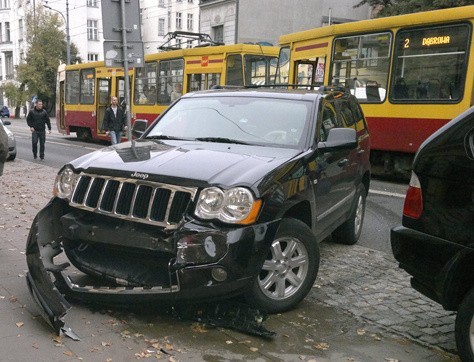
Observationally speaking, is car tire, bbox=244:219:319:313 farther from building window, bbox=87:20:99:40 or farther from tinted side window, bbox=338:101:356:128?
building window, bbox=87:20:99:40

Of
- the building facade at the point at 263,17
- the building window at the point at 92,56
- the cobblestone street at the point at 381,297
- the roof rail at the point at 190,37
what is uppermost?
the building facade at the point at 263,17

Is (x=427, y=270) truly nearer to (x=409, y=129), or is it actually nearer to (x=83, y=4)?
(x=409, y=129)

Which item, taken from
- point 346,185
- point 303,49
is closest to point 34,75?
point 303,49

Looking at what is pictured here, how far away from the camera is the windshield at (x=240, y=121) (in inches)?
195

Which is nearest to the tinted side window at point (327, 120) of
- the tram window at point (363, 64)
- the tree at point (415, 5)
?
the tram window at point (363, 64)

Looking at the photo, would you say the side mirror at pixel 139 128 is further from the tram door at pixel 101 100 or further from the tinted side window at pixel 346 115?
the tram door at pixel 101 100

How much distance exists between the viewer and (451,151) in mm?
3340

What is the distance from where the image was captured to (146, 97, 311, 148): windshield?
494cm

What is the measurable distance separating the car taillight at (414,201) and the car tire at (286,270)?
923mm

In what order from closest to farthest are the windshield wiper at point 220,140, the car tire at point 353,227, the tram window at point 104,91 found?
the windshield wiper at point 220,140
the car tire at point 353,227
the tram window at point 104,91

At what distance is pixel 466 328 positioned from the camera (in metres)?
3.27

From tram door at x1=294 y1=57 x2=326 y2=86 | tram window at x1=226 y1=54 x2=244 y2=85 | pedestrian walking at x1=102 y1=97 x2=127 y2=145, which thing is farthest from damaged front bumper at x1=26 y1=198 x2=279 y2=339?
pedestrian walking at x1=102 y1=97 x2=127 y2=145

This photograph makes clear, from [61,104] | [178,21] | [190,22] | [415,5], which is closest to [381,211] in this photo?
[415,5]

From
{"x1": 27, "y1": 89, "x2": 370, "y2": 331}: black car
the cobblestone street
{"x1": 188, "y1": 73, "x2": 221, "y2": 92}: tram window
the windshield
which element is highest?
{"x1": 188, "y1": 73, "x2": 221, "y2": 92}: tram window
